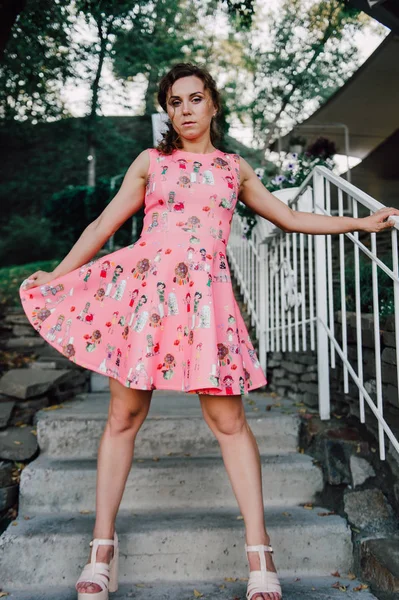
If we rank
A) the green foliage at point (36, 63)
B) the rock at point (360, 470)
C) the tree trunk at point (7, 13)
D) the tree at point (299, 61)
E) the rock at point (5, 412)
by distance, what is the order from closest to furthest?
1. the rock at point (360, 470)
2. the rock at point (5, 412)
3. the tree trunk at point (7, 13)
4. the green foliage at point (36, 63)
5. the tree at point (299, 61)

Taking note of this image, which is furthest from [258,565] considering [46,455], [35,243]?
[35,243]

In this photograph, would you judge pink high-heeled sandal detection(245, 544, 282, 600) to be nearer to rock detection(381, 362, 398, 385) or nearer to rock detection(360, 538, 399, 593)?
rock detection(360, 538, 399, 593)

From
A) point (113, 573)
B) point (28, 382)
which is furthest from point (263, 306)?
Result: point (113, 573)

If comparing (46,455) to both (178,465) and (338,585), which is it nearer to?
(178,465)

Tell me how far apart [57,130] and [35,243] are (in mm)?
2602

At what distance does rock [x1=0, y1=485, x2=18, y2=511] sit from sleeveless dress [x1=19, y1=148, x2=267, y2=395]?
2.98ft

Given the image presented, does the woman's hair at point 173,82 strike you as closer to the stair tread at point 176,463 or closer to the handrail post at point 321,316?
the handrail post at point 321,316

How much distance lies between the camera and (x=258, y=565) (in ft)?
4.63

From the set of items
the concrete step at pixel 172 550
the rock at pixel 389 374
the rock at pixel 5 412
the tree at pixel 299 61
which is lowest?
the concrete step at pixel 172 550

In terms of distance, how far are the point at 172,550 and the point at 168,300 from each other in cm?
93

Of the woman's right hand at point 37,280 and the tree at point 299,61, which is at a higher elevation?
the tree at point 299,61

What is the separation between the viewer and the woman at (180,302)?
147 centimetres

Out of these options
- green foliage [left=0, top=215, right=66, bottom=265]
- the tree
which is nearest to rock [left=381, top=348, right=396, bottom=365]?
green foliage [left=0, top=215, right=66, bottom=265]

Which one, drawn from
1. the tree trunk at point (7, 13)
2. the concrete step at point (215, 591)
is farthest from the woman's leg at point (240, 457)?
the tree trunk at point (7, 13)
